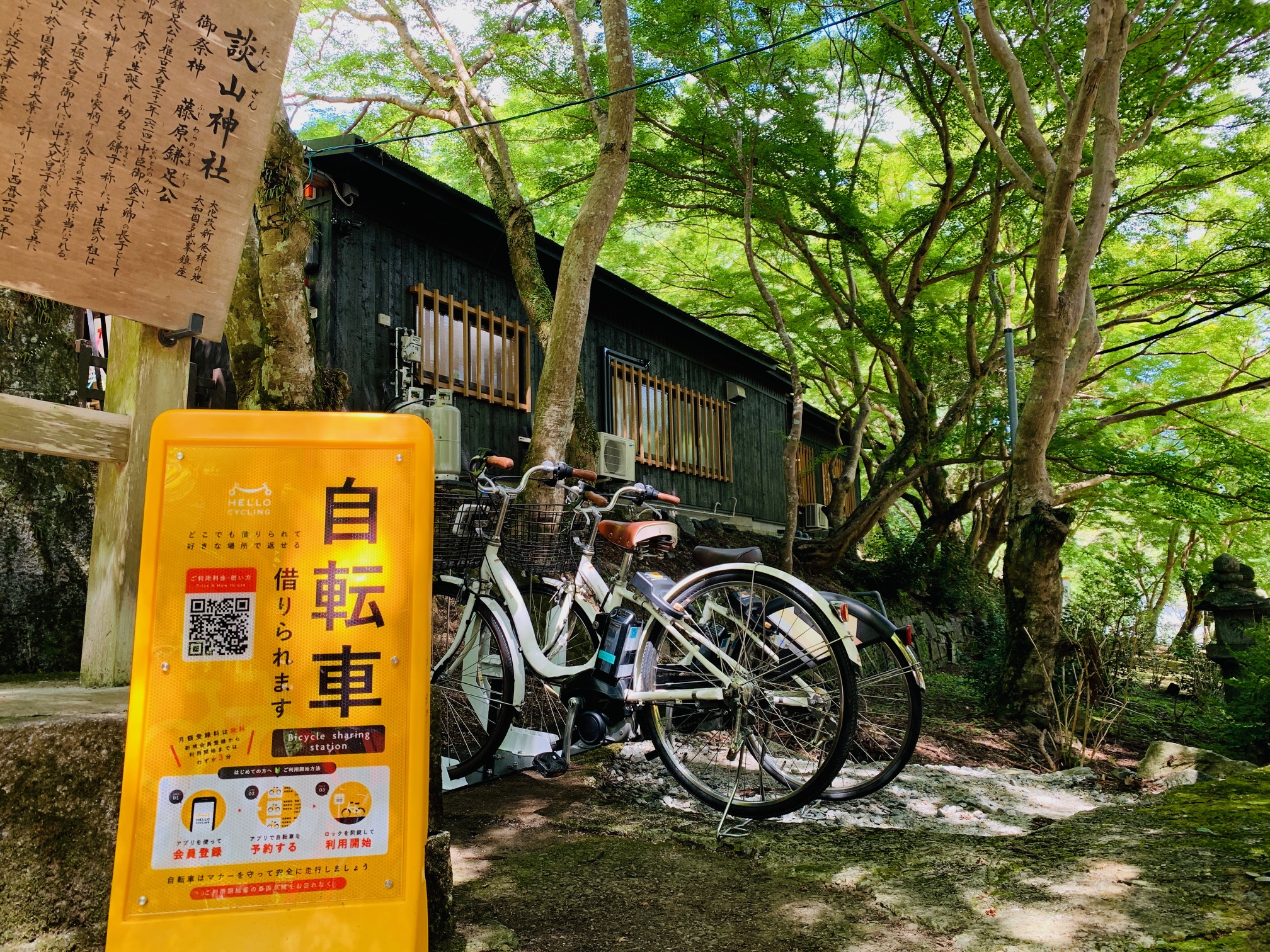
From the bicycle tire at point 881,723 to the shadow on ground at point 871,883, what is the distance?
0.39 meters

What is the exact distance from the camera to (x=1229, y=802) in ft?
11.1

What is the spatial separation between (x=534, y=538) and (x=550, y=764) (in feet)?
3.53

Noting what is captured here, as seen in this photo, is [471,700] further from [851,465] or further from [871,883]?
[851,465]

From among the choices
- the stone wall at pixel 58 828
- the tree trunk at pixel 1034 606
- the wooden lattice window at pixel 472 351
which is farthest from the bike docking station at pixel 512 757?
the wooden lattice window at pixel 472 351

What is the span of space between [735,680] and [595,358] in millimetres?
8989

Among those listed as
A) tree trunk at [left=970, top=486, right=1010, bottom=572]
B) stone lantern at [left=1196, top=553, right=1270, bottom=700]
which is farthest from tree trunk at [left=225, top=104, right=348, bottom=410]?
tree trunk at [left=970, top=486, right=1010, bottom=572]

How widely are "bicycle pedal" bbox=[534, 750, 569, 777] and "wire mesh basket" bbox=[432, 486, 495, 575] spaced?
0.99m

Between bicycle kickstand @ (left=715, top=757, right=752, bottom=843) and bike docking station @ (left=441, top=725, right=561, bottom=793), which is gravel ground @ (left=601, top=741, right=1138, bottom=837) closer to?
bicycle kickstand @ (left=715, top=757, right=752, bottom=843)

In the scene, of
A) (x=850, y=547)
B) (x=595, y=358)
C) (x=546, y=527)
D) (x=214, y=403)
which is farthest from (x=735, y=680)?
(x=850, y=547)

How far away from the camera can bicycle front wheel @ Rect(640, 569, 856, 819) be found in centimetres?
343

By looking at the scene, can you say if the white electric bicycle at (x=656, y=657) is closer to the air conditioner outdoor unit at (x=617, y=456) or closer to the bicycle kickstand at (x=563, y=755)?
the bicycle kickstand at (x=563, y=755)

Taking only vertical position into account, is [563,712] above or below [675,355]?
below

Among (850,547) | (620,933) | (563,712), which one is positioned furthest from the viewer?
(850,547)

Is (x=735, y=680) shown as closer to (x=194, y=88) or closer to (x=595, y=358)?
(x=194, y=88)
